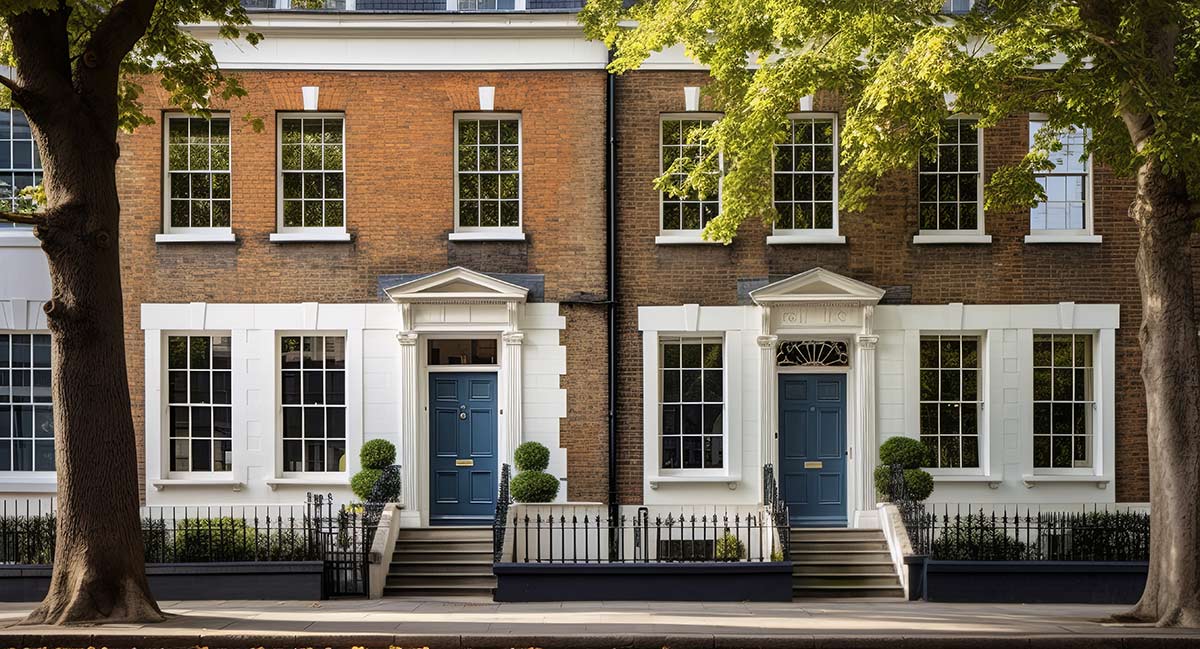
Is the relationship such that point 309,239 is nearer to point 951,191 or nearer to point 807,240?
point 807,240

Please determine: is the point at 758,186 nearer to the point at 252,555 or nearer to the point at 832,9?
the point at 832,9

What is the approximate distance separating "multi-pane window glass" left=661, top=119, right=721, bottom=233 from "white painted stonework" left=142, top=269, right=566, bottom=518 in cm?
238

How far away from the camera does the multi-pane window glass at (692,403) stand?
1847 cm

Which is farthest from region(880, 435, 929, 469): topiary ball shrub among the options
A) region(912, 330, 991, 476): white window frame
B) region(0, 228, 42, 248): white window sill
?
region(0, 228, 42, 248): white window sill

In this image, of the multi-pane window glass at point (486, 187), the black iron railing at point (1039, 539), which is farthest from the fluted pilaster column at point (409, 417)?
the black iron railing at point (1039, 539)

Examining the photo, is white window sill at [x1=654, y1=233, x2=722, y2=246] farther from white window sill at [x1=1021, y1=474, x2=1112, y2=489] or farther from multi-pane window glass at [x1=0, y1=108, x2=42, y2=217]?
multi-pane window glass at [x1=0, y1=108, x2=42, y2=217]

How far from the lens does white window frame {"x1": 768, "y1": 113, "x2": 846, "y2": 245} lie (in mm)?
18281

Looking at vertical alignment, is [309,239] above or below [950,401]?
above

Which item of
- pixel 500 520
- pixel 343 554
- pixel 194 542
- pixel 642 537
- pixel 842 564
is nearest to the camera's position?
pixel 343 554

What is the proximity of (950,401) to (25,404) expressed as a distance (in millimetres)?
14353

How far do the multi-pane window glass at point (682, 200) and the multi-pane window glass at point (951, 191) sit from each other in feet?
10.6

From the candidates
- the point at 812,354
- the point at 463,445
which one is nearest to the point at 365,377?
the point at 463,445

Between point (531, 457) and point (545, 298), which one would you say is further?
point (545, 298)

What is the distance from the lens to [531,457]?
1769cm
